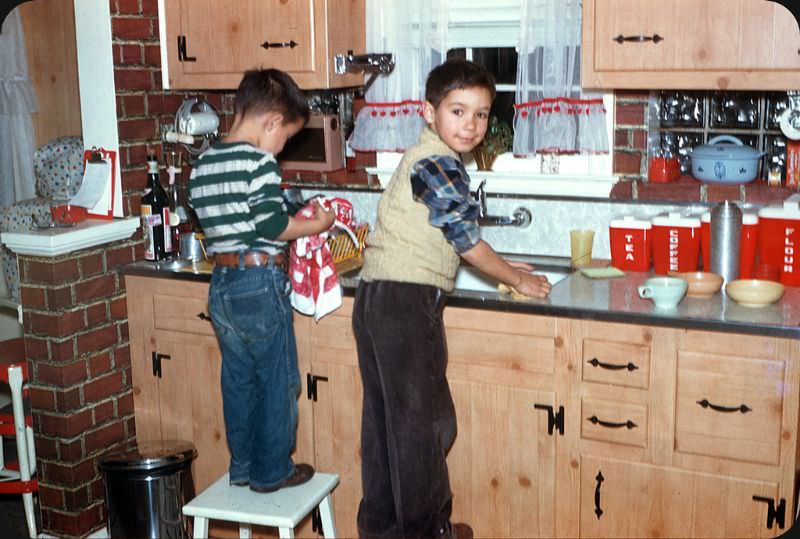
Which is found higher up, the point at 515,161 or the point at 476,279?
the point at 515,161

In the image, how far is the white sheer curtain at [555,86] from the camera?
10.4 ft

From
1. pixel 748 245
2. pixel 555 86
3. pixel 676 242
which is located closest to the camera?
pixel 748 245

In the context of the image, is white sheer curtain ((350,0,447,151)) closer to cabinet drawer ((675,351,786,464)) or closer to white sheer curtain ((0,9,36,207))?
cabinet drawer ((675,351,786,464))

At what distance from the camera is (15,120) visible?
179 inches

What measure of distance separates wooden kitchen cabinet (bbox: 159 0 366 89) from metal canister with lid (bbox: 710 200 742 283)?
1.29m

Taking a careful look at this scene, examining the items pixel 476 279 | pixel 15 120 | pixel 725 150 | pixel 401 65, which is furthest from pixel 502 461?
pixel 15 120

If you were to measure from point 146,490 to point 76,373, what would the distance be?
51cm

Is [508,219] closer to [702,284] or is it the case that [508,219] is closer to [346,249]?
[346,249]

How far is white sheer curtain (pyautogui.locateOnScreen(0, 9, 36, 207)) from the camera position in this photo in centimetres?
445

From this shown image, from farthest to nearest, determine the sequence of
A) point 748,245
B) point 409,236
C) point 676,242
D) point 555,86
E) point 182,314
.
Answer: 1. point 182,314
2. point 555,86
3. point 676,242
4. point 748,245
5. point 409,236

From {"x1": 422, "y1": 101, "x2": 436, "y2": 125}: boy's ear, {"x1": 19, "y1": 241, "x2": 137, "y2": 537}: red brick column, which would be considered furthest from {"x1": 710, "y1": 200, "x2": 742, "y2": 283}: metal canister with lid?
{"x1": 19, "y1": 241, "x2": 137, "y2": 537}: red brick column

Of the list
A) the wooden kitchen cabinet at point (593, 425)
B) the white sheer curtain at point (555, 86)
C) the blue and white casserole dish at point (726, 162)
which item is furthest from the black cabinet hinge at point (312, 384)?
the blue and white casserole dish at point (726, 162)

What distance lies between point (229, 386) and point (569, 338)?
37.6 inches

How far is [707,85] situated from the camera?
277cm
